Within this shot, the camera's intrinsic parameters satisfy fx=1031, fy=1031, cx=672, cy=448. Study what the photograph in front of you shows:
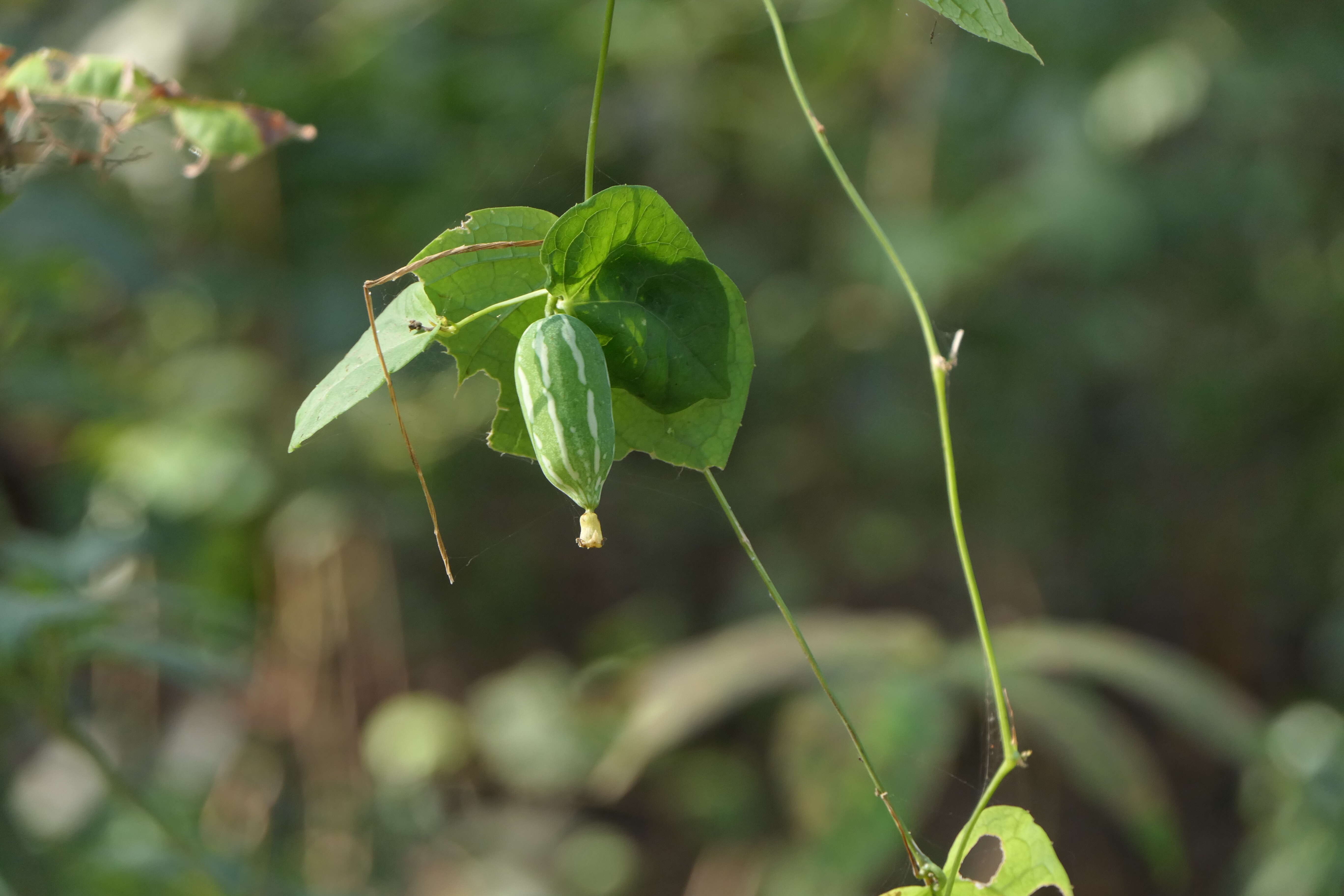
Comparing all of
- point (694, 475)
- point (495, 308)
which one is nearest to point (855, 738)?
point (495, 308)

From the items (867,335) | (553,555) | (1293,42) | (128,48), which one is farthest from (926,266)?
(128,48)

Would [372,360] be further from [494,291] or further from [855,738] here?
[855,738]

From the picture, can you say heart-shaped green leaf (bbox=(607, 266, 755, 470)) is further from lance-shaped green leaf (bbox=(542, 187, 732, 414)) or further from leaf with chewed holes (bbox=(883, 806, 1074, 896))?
leaf with chewed holes (bbox=(883, 806, 1074, 896))

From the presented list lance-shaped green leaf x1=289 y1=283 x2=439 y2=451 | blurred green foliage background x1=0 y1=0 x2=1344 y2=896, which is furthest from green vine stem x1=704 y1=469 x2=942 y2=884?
blurred green foliage background x1=0 y1=0 x2=1344 y2=896

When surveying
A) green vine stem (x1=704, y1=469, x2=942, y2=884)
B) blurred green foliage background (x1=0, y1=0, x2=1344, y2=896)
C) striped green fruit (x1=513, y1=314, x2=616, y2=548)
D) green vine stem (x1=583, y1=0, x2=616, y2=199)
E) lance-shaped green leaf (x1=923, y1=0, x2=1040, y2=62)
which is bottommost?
blurred green foliage background (x1=0, y1=0, x2=1344, y2=896)

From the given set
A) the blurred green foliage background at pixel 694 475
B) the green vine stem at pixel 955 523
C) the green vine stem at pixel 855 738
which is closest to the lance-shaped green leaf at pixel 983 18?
the green vine stem at pixel 955 523

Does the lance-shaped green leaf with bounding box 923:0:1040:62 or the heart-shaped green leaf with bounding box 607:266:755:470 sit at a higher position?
the lance-shaped green leaf with bounding box 923:0:1040:62

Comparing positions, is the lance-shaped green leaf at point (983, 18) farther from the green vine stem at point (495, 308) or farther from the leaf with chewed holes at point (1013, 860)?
the leaf with chewed holes at point (1013, 860)

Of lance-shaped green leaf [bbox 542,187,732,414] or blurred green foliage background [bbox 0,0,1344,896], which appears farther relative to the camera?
blurred green foliage background [bbox 0,0,1344,896]
